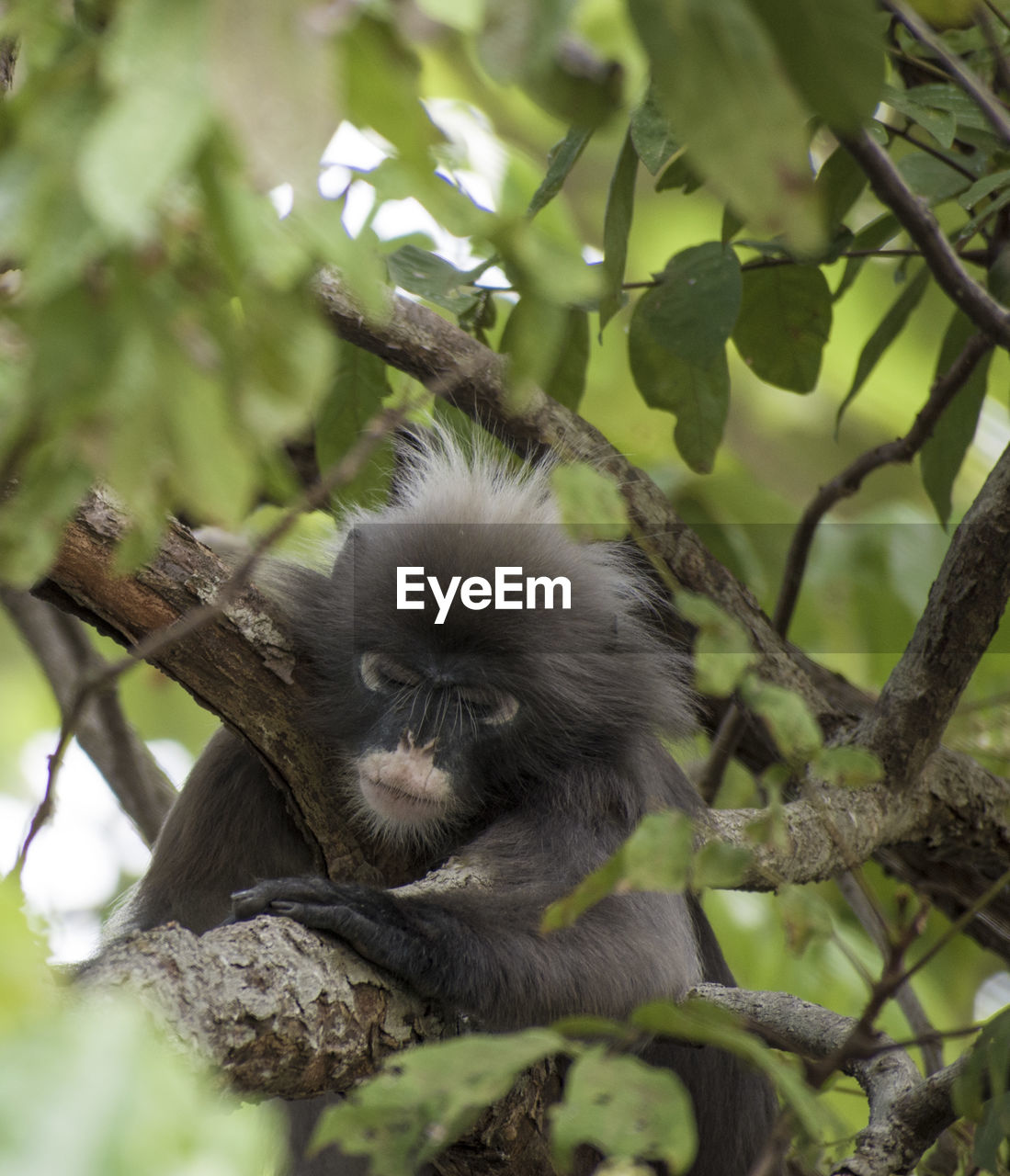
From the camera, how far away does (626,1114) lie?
876mm

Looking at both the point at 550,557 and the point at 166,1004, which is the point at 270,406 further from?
the point at 550,557

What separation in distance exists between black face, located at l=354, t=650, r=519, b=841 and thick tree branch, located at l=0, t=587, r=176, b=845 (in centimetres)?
95

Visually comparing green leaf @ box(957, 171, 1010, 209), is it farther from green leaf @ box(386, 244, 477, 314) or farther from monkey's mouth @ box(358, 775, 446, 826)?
monkey's mouth @ box(358, 775, 446, 826)

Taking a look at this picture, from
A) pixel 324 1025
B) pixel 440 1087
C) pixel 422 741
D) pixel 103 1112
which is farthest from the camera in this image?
pixel 422 741

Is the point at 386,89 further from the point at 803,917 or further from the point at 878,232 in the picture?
the point at 878,232

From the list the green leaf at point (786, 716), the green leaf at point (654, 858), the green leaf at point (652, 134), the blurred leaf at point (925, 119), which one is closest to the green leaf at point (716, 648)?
the green leaf at point (786, 716)

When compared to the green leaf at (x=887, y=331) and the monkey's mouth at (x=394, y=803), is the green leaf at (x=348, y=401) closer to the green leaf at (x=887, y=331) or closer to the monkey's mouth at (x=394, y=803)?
the monkey's mouth at (x=394, y=803)

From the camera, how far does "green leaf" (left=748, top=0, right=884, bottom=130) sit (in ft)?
2.09

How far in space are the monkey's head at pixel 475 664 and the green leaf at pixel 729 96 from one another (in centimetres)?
147

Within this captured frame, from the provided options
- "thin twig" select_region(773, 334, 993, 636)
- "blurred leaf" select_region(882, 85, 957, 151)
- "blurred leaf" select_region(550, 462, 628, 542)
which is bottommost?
"blurred leaf" select_region(550, 462, 628, 542)

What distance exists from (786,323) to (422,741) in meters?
0.98

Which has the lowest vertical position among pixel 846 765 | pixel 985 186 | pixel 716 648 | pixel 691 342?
pixel 846 765

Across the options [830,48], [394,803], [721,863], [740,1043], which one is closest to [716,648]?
[721,863]

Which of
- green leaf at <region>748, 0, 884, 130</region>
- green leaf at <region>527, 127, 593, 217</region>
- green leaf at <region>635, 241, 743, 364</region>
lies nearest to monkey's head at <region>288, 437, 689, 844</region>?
green leaf at <region>635, 241, 743, 364</region>
